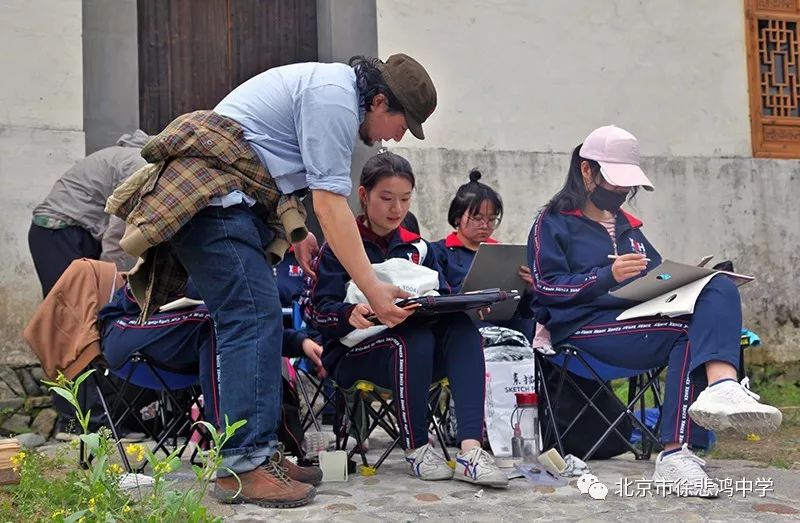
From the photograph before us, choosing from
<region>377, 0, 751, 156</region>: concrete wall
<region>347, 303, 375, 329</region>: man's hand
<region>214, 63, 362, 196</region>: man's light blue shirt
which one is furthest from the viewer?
<region>377, 0, 751, 156</region>: concrete wall

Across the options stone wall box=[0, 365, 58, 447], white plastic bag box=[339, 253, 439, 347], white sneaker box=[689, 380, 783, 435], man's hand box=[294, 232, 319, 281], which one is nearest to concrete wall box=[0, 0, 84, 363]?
stone wall box=[0, 365, 58, 447]

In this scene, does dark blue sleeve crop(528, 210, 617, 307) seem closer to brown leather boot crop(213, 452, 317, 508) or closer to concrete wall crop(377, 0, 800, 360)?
brown leather boot crop(213, 452, 317, 508)

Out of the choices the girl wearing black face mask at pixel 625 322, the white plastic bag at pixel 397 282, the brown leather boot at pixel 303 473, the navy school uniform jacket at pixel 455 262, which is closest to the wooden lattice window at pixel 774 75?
the navy school uniform jacket at pixel 455 262

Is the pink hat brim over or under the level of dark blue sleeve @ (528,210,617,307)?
over

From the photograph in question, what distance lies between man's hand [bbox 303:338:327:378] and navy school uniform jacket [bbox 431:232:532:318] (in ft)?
2.17

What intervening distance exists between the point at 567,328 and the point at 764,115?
13.9 feet

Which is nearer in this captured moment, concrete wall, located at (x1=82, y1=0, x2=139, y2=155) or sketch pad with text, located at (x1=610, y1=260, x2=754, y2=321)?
sketch pad with text, located at (x1=610, y1=260, x2=754, y2=321)

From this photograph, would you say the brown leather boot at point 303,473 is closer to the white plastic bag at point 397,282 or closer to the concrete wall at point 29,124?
the white plastic bag at point 397,282

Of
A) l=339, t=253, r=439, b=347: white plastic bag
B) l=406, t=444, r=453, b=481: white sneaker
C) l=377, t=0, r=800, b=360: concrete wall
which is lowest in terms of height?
l=406, t=444, r=453, b=481: white sneaker

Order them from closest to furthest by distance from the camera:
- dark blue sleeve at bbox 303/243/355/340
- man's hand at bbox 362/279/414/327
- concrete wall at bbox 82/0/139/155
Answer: man's hand at bbox 362/279/414/327 < dark blue sleeve at bbox 303/243/355/340 < concrete wall at bbox 82/0/139/155

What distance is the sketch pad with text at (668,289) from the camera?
139 inches

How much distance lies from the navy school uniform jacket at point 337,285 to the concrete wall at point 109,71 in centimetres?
258

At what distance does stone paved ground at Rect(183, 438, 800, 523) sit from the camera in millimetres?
3059

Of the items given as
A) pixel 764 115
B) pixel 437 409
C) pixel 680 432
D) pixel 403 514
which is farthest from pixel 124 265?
pixel 764 115
